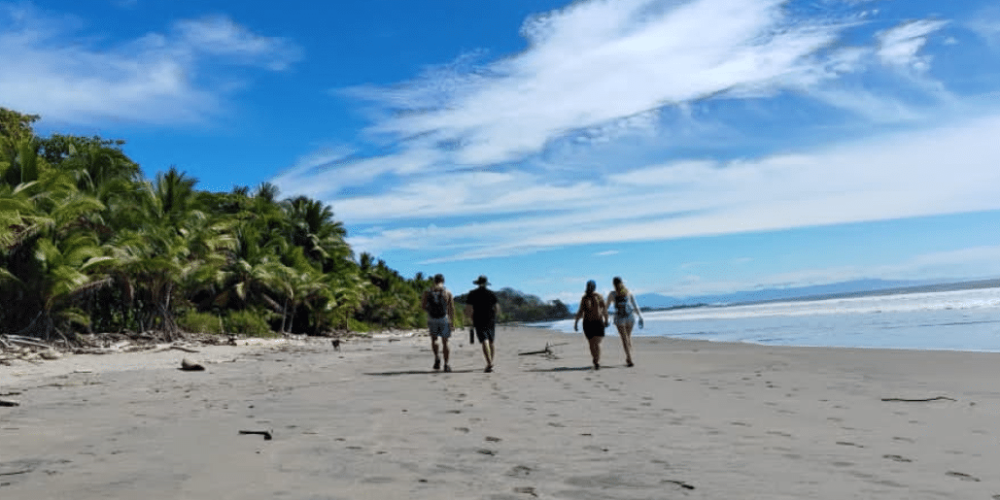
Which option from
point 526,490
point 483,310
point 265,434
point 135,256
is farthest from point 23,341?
point 526,490

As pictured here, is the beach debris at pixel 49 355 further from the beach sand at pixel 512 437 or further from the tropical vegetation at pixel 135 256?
the beach sand at pixel 512 437

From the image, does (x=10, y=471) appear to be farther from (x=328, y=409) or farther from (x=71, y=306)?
(x=71, y=306)

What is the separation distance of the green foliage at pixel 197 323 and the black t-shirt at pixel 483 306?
17479 millimetres

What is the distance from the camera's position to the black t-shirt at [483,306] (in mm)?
13711

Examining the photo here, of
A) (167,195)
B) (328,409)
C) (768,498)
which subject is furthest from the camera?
(167,195)

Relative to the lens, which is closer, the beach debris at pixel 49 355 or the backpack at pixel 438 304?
the backpack at pixel 438 304

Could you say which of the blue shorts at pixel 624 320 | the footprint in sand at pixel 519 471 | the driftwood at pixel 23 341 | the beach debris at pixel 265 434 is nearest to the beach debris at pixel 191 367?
the driftwood at pixel 23 341

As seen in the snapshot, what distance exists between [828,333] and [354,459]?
24.2m

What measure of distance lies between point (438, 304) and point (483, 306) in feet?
2.89

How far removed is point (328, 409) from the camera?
26.0 ft

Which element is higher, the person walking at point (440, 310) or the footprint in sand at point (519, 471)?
the person walking at point (440, 310)

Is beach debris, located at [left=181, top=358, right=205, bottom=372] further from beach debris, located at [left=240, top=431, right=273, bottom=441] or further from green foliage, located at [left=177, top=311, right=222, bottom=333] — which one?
green foliage, located at [left=177, top=311, right=222, bottom=333]

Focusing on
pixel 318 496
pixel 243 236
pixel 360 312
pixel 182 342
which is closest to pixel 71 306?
pixel 182 342

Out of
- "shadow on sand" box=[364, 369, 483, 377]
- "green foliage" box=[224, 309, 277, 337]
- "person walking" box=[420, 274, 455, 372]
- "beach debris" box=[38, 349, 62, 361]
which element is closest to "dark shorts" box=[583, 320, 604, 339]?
"shadow on sand" box=[364, 369, 483, 377]
